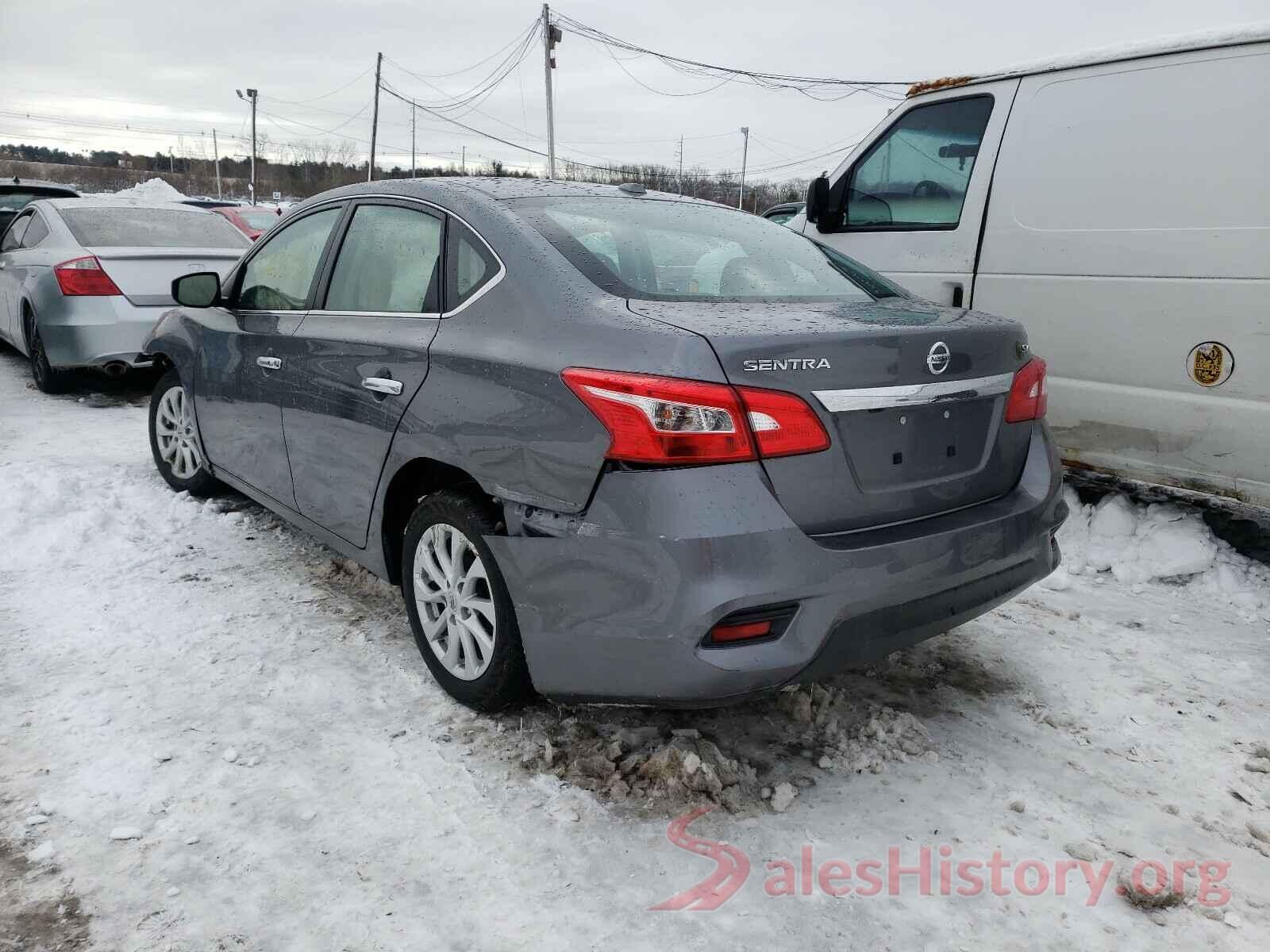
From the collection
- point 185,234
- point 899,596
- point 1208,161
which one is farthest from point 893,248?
point 185,234

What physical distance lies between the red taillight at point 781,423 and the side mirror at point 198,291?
306 cm

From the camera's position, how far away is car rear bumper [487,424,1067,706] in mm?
2119

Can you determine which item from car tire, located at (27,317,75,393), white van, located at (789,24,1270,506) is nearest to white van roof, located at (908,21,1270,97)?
white van, located at (789,24,1270,506)

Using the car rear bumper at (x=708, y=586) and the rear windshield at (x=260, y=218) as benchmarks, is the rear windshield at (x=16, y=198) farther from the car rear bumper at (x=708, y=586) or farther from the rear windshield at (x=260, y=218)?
the car rear bumper at (x=708, y=586)

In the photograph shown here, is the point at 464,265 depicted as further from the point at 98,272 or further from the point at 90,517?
the point at 98,272

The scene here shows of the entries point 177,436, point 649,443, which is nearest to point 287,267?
Answer: point 177,436

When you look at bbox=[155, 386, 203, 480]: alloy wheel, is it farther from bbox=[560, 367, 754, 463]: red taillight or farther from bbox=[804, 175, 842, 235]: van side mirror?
A: bbox=[804, 175, 842, 235]: van side mirror

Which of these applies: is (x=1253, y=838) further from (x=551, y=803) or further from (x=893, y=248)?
(x=893, y=248)

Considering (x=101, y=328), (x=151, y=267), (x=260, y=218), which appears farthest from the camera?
(x=260, y=218)

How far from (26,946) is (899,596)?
208 cm

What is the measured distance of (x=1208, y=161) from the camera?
3760 millimetres

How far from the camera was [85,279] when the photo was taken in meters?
6.69

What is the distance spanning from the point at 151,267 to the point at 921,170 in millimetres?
5494

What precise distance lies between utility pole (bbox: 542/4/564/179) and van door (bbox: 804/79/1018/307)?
31.9 metres
